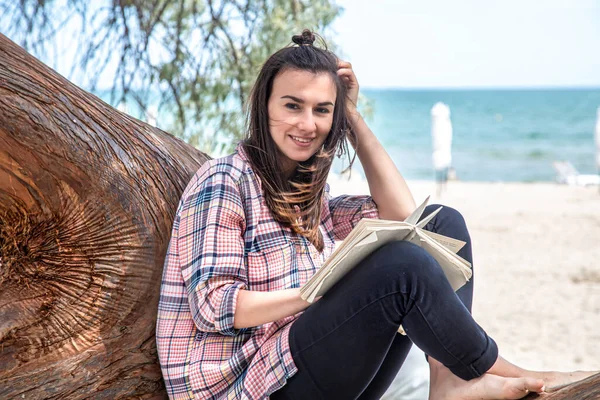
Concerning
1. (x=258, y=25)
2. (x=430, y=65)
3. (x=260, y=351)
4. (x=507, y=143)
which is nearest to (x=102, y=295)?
(x=260, y=351)

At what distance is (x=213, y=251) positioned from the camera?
1.84 m

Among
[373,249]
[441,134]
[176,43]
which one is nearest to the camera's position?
[373,249]

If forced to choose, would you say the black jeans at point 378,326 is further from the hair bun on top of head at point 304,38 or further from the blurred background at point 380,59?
the blurred background at point 380,59

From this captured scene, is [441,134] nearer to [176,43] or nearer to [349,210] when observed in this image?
[176,43]

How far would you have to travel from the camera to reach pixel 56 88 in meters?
1.97

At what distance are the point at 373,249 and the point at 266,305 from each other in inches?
13.0

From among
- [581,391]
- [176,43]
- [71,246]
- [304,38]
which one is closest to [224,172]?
[71,246]

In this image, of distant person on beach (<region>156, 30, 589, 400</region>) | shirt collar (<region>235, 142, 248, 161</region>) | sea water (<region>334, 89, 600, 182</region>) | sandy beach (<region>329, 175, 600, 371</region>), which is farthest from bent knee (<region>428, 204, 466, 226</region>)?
sea water (<region>334, 89, 600, 182</region>)

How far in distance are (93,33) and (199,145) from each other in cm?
128

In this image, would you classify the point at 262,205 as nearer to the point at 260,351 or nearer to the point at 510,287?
the point at 260,351

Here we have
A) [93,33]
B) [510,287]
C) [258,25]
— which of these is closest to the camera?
[93,33]

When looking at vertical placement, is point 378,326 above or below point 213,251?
below

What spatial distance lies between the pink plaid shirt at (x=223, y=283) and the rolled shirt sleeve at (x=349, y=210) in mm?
415

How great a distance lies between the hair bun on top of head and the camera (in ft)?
7.47
